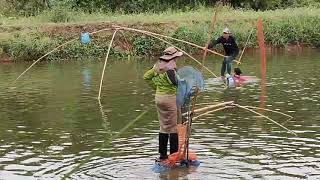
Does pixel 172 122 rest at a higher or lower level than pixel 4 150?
higher

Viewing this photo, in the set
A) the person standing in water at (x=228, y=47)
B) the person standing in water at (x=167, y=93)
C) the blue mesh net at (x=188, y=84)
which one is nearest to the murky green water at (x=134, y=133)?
the person standing in water at (x=167, y=93)

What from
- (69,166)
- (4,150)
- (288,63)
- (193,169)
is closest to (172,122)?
(193,169)

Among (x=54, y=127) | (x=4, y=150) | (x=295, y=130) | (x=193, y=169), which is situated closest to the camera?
(x=193, y=169)

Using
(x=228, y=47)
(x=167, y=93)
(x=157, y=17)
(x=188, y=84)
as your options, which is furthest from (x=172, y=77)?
(x=157, y=17)

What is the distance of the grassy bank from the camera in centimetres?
2914

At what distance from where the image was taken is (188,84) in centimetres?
911

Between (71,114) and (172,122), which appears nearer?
(172,122)

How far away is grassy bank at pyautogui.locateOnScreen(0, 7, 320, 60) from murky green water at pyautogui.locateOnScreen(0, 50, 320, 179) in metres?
8.86

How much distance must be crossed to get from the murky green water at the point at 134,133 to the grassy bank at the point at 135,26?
8.86 m

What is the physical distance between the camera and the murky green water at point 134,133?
883cm

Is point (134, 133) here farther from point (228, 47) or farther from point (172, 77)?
point (228, 47)

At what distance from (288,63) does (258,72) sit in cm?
315

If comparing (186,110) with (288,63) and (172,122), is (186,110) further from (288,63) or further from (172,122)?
(288,63)

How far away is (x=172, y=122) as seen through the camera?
29.0ft
